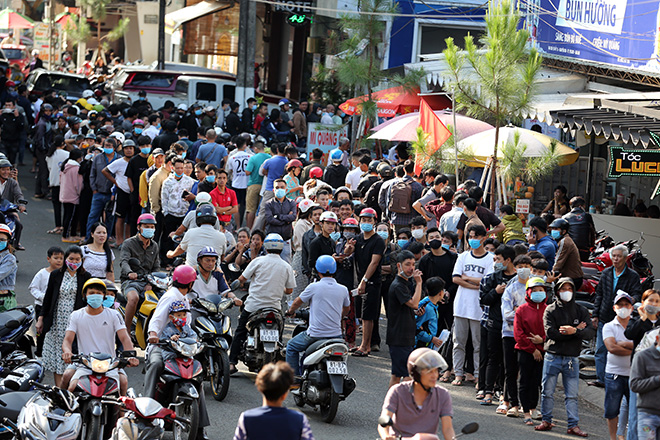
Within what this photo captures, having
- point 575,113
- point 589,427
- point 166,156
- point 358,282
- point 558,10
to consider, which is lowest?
point 589,427

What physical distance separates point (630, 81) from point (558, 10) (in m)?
3.36

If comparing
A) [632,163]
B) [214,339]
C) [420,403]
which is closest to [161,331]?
[214,339]

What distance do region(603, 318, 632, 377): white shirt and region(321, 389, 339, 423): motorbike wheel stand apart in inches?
107

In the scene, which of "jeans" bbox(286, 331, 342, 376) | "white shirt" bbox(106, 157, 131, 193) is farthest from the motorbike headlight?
"white shirt" bbox(106, 157, 131, 193)

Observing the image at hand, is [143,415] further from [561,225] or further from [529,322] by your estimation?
[561,225]

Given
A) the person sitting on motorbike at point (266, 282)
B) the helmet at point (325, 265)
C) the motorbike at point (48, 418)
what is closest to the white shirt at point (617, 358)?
the helmet at point (325, 265)

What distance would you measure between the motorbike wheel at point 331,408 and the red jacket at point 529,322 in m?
2.07

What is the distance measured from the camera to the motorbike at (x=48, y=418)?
7797mm

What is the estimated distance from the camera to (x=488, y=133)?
17047 mm

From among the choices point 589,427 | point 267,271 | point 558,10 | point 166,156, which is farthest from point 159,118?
point 589,427

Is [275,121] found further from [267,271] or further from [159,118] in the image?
[267,271]

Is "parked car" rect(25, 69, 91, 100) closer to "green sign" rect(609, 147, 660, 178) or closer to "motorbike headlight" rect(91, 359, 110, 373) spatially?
"green sign" rect(609, 147, 660, 178)

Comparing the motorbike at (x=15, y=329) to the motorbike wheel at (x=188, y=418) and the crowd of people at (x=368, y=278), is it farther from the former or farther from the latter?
the motorbike wheel at (x=188, y=418)

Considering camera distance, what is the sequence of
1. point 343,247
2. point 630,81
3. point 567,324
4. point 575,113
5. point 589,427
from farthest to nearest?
point 630,81 → point 575,113 → point 343,247 → point 589,427 → point 567,324
